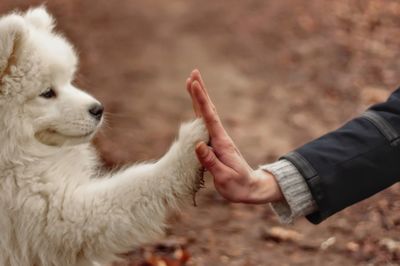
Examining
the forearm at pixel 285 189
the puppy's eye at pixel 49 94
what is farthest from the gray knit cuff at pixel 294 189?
the puppy's eye at pixel 49 94

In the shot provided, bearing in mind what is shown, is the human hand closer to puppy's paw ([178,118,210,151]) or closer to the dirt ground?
puppy's paw ([178,118,210,151])

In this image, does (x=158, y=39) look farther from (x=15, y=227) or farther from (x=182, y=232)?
(x=15, y=227)

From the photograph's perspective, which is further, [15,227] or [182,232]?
[182,232]

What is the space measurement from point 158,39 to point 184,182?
520 centimetres

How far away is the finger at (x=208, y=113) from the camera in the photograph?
281cm

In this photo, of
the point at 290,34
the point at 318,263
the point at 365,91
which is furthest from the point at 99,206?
the point at 290,34

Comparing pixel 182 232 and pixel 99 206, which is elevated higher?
pixel 99 206

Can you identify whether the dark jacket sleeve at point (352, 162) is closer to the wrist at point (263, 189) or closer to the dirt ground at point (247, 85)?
the wrist at point (263, 189)

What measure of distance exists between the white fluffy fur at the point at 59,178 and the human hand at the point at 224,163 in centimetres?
9

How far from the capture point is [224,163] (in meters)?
2.91

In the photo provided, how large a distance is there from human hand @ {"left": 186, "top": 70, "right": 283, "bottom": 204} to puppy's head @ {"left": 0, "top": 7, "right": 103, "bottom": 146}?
0.64 metres

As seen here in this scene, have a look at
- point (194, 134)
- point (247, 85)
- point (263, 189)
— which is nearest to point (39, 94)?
point (194, 134)

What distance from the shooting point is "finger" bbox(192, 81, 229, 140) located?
2807mm

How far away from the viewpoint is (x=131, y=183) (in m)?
3.04
